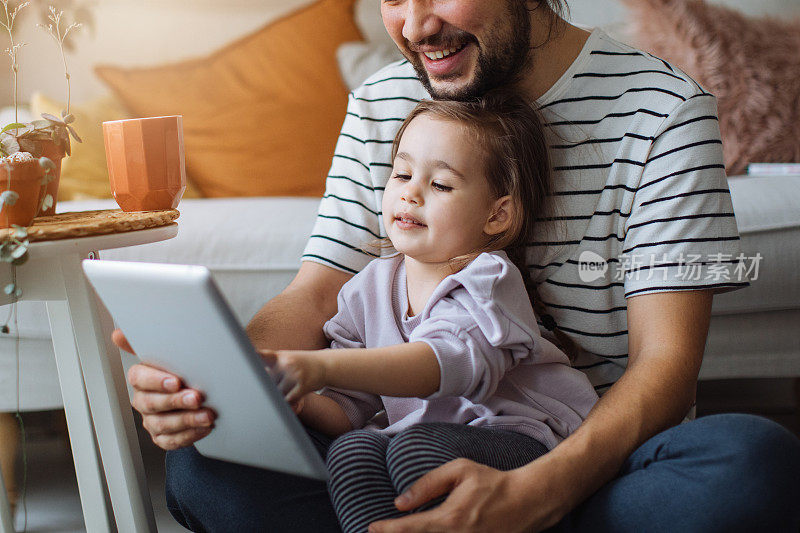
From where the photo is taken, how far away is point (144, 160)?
999mm

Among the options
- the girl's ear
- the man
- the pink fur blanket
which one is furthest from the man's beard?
the pink fur blanket

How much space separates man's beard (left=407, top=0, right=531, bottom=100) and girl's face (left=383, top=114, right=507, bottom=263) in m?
0.10

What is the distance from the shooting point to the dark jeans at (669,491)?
0.79 m

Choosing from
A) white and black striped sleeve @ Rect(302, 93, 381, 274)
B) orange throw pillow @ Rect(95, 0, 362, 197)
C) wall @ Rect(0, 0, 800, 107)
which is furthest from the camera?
wall @ Rect(0, 0, 800, 107)

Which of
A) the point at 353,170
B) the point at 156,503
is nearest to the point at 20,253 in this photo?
the point at 353,170

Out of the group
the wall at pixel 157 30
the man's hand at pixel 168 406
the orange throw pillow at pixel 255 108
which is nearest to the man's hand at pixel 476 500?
the man's hand at pixel 168 406

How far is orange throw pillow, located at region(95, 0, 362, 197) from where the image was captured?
1864 mm

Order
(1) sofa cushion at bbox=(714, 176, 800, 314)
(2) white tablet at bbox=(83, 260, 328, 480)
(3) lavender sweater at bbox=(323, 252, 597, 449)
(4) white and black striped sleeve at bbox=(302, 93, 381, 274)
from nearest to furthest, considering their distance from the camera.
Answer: (2) white tablet at bbox=(83, 260, 328, 480), (3) lavender sweater at bbox=(323, 252, 597, 449), (4) white and black striped sleeve at bbox=(302, 93, 381, 274), (1) sofa cushion at bbox=(714, 176, 800, 314)

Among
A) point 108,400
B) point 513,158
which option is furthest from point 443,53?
point 108,400

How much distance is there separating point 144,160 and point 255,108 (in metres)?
0.92

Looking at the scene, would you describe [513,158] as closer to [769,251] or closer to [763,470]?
[763,470]

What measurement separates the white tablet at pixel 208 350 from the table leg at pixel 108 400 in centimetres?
14

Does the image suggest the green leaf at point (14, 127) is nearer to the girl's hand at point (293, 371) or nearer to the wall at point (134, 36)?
the girl's hand at point (293, 371)

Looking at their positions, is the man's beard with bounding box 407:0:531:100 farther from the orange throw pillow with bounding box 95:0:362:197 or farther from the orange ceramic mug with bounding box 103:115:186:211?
the orange throw pillow with bounding box 95:0:362:197
